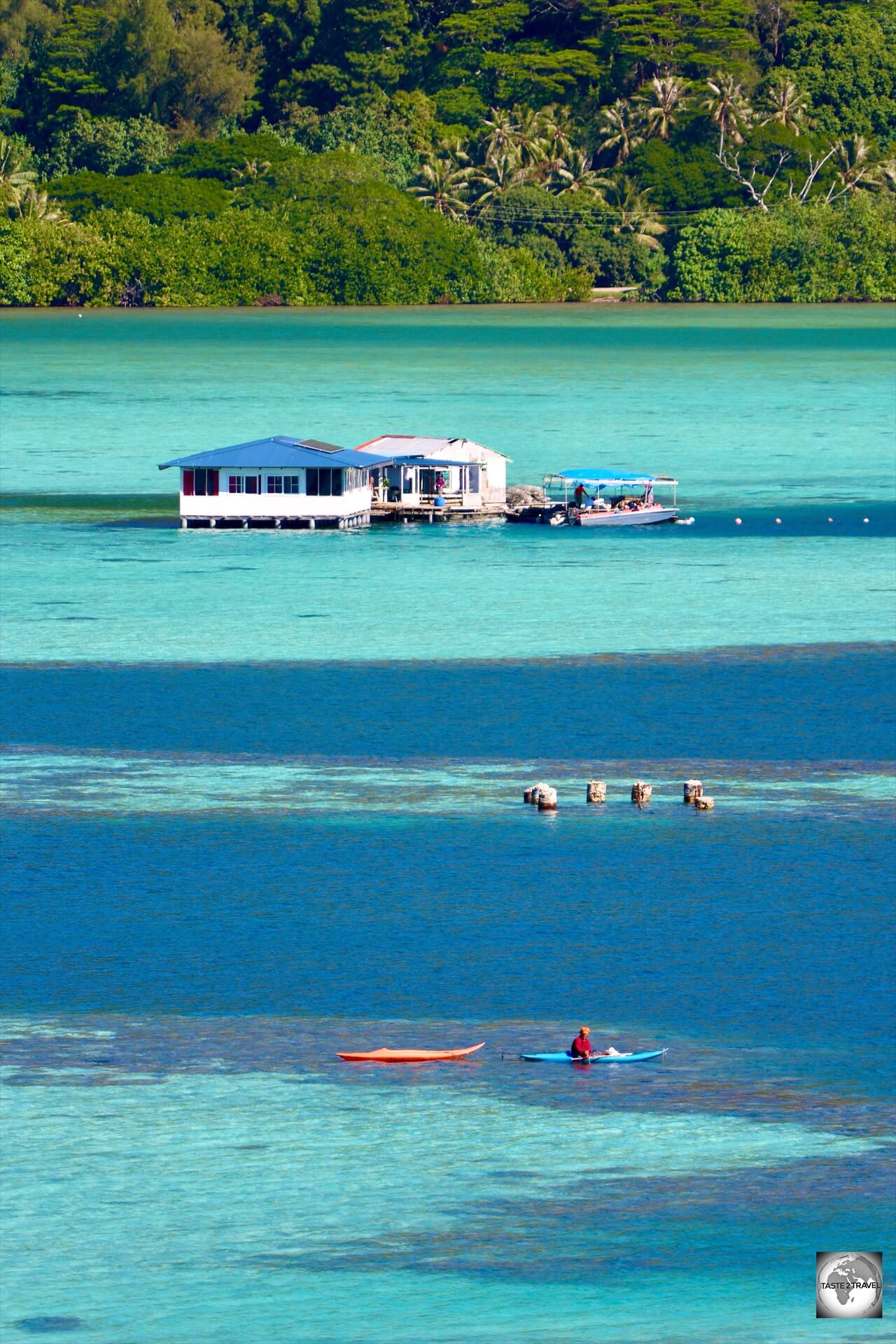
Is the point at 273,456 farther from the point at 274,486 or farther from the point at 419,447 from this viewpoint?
the point at 419,447

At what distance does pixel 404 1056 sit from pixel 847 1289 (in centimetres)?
1040

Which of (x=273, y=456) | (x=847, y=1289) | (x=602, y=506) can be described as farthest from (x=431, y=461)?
(x=847, y=1289)

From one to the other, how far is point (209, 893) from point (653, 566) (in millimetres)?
58480

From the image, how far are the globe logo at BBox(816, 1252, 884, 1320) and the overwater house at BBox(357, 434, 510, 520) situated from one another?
3712 inches

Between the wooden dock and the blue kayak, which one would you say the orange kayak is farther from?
the wooden dock

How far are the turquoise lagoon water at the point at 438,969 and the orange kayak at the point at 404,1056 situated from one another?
36cm

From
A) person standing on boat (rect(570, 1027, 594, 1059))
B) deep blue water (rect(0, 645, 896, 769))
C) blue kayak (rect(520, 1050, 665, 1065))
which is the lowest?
blue kayak (rect(520, 1050, 665, 1065))

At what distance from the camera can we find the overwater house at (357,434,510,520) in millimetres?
125875

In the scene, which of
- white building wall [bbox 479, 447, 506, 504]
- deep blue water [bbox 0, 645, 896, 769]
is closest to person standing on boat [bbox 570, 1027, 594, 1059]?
deep blue water [bbox 0, 645, 896, 769]

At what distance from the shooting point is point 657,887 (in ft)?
166

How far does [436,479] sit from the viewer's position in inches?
5022

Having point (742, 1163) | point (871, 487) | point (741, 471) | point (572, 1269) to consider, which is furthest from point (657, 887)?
point (741, 471)

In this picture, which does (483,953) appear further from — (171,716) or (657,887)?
(171,716)

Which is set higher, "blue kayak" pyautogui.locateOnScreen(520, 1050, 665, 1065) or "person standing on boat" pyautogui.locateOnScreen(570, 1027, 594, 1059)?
"person standing on boat" pyautogui.locateOnScreen(570, 1027, 594, 1059)
